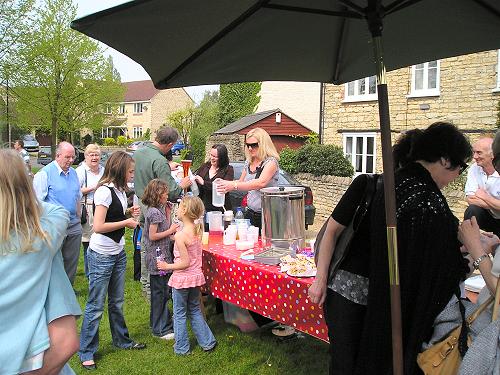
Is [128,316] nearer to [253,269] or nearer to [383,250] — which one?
[253,269]

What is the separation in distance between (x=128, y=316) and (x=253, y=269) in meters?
2.29

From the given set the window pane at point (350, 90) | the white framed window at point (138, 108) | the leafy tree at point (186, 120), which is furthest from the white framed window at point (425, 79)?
the white framed window at point (138, 108)

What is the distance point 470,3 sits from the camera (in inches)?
102

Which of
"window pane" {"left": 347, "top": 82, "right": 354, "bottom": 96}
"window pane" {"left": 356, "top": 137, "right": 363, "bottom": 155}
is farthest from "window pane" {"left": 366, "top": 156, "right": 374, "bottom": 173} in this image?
"window pane" {"left": 347, "top": 82, "right": 354, "bottom": 96}

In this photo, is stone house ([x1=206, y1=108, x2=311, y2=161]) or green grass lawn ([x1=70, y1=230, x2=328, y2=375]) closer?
green grass lawn ([x1=70, y1=230, x2=328, y2=375])

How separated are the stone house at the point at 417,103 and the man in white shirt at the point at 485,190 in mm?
9619

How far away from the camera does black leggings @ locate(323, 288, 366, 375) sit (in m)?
2.17

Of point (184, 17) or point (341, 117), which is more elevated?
point (341, 117)

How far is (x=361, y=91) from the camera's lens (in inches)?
725

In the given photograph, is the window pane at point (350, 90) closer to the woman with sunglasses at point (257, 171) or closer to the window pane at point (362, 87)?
the window pane at point (362, 87)

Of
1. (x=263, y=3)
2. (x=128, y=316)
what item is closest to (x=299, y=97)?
(x=128, y=316)

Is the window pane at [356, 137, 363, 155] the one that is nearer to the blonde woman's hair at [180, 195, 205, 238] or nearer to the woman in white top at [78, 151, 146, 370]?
the blonde woman's hair at [180, 195, 205, 238]

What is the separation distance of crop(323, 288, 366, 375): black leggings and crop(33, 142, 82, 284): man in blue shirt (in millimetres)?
3628

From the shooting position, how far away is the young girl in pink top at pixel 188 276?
13.2 ft
